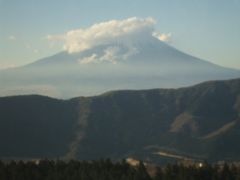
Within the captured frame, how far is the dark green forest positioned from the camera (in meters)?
65.1

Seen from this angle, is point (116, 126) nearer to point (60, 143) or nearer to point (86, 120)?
point (86, 120)

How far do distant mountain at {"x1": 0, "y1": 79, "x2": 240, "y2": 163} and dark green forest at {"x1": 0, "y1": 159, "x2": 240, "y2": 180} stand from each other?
7426 cm

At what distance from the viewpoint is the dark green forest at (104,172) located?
214 feet

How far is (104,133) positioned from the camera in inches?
7126

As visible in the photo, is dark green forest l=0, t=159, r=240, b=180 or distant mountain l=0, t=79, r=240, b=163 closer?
dark green forest l=0, t=159, r=240, b=180

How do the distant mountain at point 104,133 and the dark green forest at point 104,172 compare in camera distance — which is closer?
the dark green forest at point 104,172

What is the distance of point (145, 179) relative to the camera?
64812mm

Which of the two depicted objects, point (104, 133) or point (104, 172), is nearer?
point (104, 172)

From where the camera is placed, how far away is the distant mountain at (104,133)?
16125 cm

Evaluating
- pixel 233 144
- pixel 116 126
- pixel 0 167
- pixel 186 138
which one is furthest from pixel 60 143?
pixel 0 167

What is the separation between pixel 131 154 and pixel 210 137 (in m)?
26.3

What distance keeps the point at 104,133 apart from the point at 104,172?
372 feet

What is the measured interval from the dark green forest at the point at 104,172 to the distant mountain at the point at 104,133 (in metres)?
74.3

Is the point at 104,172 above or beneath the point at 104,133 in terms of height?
beneath
